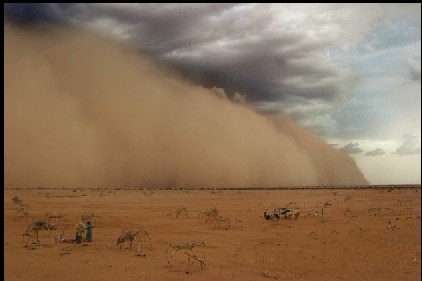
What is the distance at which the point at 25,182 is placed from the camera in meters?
82.3

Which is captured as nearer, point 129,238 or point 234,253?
point 234,253

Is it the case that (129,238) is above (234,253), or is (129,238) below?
above

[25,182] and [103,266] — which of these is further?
[25,182]

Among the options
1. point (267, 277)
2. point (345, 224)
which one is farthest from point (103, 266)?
point (345, 224)

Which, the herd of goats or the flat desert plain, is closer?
the flat desert plain

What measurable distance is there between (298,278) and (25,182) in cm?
8459

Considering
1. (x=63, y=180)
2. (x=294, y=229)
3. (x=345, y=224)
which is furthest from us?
(x=63, y=180)

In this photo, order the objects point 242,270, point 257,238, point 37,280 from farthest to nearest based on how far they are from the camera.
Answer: point 257,238 → point 242,270 → point 37,280

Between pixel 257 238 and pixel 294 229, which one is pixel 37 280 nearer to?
pixel 257 238

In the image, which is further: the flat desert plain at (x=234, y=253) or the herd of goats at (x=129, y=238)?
the herd of goats at (x=129, y=238)

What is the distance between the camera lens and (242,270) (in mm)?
8773

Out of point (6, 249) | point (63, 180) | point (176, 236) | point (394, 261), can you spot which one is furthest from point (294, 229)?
point (63, 180)

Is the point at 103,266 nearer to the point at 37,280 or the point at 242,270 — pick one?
the point at 37,280

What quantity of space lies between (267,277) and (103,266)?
3.78 m
